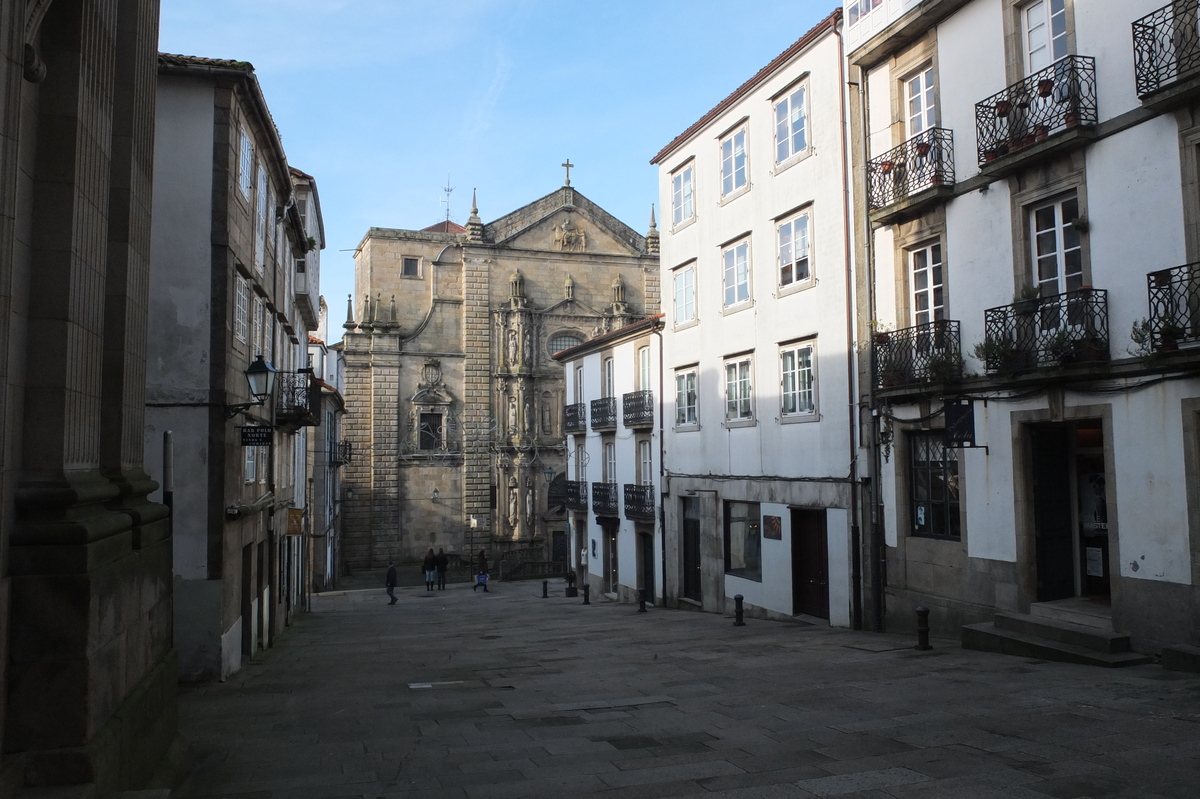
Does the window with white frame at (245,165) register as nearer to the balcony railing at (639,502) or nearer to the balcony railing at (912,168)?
the balcony railing at (912,168)

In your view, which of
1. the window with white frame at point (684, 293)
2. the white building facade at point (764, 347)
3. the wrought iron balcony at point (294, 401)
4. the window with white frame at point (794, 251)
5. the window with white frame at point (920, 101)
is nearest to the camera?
the window with white frame at point (920, 101)

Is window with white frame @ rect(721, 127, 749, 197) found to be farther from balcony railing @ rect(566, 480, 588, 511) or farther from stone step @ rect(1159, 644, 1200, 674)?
stone step @ rect(1159, 644, 1200, 674)

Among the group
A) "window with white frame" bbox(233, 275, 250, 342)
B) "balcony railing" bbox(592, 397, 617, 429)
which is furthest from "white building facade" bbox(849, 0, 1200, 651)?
"balcony railing" bbox(592, 397, 617, 429)

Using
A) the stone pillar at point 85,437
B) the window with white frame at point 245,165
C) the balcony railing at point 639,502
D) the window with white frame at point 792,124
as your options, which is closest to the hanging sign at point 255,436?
the window with white frame at point 245,165

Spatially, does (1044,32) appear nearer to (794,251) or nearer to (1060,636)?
(794,251)

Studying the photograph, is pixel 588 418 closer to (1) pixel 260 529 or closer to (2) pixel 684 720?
(1) pixel 260 529

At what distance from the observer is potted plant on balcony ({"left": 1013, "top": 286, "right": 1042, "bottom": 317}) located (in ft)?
42.8

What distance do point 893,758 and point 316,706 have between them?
733 centimetres

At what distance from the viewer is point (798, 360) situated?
64.5 ft

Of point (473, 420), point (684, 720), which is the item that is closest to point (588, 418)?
point (473, 420)

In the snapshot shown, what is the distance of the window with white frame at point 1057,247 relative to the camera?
42.0 ft

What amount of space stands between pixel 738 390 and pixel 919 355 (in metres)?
7.00

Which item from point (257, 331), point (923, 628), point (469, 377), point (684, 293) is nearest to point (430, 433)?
point (469, 377)

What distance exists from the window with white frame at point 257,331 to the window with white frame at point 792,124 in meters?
11.6
